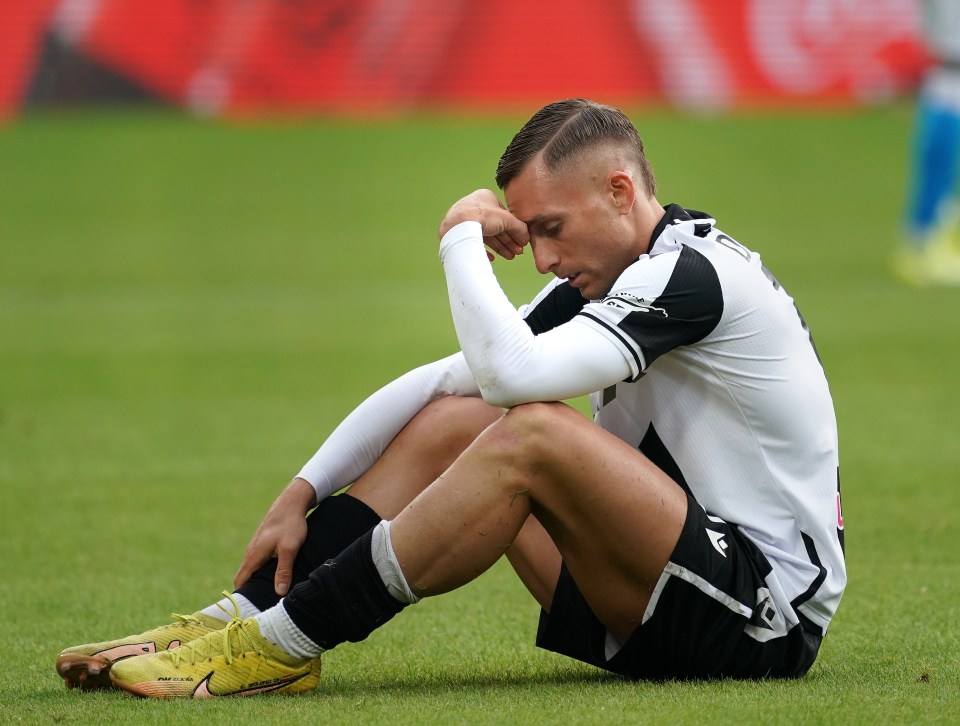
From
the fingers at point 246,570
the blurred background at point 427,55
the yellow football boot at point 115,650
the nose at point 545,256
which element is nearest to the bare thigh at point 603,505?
the nose at point 545,256

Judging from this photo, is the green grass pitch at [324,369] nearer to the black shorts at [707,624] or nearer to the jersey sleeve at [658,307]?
the black shorts at [707,624]

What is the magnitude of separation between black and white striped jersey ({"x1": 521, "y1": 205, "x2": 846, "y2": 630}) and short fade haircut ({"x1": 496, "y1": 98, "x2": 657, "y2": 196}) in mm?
262

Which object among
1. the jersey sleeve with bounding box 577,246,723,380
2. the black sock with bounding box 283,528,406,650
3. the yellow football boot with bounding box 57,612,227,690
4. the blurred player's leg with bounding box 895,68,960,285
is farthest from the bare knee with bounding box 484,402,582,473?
the blurred player's leg with bounding box 895,68,960,285

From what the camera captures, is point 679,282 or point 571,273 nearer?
point 679,282

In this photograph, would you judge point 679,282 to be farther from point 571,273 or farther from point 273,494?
point 273,494

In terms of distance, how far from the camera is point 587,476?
3.15m

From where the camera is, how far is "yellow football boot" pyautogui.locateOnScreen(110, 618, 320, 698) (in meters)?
3.35

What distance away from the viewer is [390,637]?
414 cm

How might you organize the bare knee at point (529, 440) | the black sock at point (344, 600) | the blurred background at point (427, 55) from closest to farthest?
the bare knee at point (529, 440), the black sock at point (344, 600), the blurred background at point (427, 55)

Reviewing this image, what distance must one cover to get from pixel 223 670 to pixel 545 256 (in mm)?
1128

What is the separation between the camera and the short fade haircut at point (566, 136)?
353 centimetres

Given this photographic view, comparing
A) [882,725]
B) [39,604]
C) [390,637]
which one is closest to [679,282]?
[882,725]

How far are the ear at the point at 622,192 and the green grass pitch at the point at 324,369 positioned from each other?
1.03m

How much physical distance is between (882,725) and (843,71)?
21257 mm
